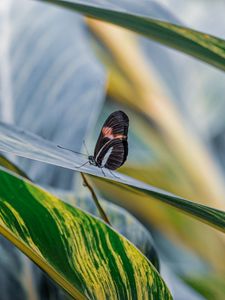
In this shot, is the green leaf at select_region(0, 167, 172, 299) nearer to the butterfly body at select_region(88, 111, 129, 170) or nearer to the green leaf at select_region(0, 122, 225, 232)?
the green leaf at select_region(0, 122, 225, 232)

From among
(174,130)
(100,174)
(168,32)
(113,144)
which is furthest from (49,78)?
(100,174)

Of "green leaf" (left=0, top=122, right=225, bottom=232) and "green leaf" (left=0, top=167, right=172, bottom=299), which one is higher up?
"green leaf" (left=0, top=122, right=225, bottom=232)

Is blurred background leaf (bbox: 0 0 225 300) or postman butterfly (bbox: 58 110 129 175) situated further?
blurred background leaf (bbox: 0 0 225 300)

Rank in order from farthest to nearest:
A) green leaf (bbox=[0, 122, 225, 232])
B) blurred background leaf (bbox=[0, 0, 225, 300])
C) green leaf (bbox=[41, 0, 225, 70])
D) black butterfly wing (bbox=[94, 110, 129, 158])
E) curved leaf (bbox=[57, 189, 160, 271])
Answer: blurred background leaf (bbox=[0, 0, 225, 300]) → curved leaf (bbox=[57, 189, 160, 271]) → black butterfly wing (bbox=[94, 110, 129, 158]) → green leaf (bbox=[41, 0, 225, 70]) → green leaf (bbox=[0, 122, 225, 232])

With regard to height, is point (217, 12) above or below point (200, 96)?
above

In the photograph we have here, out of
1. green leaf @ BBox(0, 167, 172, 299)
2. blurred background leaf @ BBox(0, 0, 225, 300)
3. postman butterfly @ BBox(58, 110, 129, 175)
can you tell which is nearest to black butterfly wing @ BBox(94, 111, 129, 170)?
postman butterfly @ BBox(58, 110, 129, 175)

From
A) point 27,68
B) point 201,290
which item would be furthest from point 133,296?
point 27,68

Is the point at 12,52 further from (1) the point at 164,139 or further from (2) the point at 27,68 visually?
(1) the point at 164,139
